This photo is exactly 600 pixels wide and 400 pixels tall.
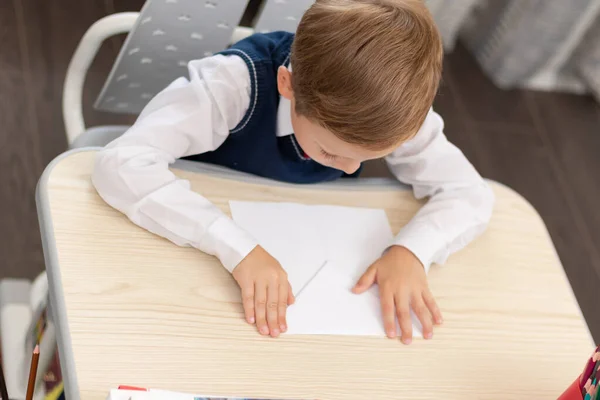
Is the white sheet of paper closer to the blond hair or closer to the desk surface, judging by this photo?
the desk surface

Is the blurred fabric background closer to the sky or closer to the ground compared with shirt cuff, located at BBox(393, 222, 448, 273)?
closer to the ground

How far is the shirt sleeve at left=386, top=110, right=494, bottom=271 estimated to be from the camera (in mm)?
1039

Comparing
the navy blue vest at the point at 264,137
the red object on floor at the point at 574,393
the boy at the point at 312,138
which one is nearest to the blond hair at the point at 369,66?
the boy at the point at 312,138

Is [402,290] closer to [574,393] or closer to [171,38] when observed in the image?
[574,393]

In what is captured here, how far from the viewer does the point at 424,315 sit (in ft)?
3.04

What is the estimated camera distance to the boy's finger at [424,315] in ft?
3.01

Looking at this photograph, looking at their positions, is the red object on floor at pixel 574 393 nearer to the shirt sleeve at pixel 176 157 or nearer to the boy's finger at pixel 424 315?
the boy's finger at pixel 424 315

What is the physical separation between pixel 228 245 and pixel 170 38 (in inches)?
13.8

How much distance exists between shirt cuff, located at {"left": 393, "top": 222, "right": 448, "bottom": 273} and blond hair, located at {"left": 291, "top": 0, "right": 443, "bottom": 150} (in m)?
0.16

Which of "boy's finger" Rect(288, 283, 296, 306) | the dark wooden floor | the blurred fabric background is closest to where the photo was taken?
"boy's finger" Rect(288, 283, 296, 306)

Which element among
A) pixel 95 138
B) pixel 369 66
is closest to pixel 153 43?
pixel 95 138

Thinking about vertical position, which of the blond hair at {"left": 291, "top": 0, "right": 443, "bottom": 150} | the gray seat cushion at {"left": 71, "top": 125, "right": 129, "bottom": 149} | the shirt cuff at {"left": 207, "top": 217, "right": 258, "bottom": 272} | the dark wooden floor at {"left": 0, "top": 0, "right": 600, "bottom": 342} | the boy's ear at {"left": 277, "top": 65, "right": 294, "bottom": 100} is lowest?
the dark wooden floor at {"left": 0, "top": 0, "right": 600, "bottom": 342}

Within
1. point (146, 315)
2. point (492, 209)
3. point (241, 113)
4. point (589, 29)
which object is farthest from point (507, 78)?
point (146, 315)

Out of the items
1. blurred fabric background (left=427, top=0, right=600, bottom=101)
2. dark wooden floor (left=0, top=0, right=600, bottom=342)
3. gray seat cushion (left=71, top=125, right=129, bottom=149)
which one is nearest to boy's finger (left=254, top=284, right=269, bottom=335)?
gray seat cushion (left=71, top=125, right=129, bottom=149)
